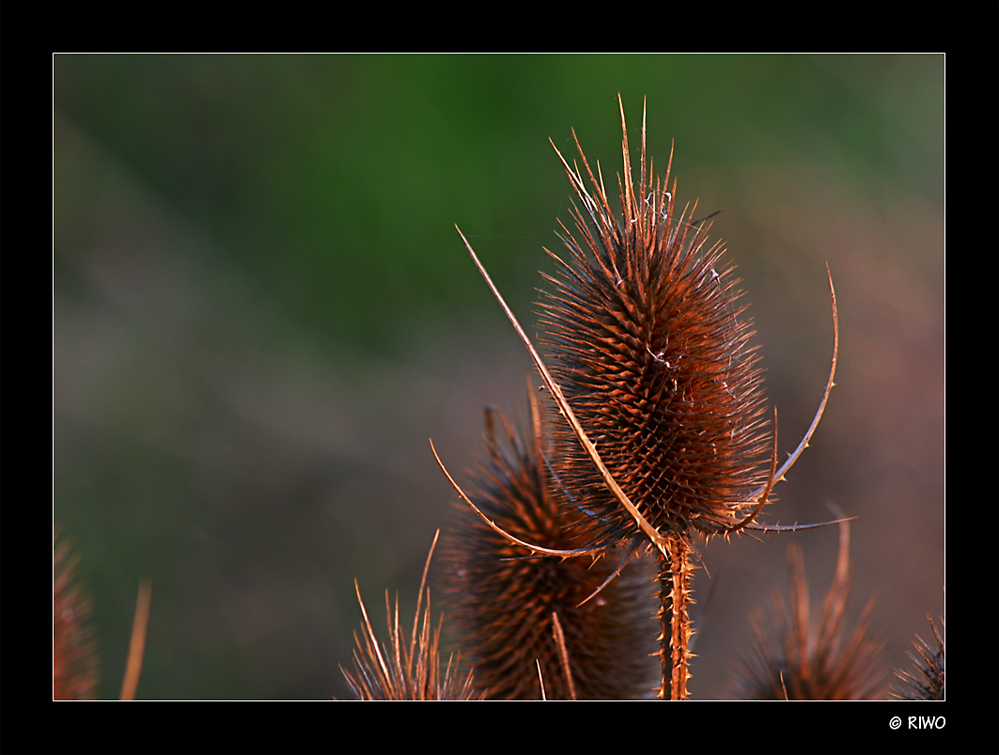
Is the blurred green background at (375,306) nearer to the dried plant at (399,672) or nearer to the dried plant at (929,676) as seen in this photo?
the dried plant at (929,676)

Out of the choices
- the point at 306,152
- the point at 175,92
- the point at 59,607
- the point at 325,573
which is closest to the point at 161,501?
the point at 325,573

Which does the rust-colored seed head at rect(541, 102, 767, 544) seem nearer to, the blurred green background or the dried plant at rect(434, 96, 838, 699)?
the dried plant at rect(434, 96, 838, 699)

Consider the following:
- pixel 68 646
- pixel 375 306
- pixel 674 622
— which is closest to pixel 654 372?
pixel 674 622

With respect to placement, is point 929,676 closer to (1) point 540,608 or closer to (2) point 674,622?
(2) point 674,622

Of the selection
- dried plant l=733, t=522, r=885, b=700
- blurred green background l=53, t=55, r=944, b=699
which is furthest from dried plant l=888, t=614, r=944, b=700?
blurred green background l=53, t=55, r=944, b=699

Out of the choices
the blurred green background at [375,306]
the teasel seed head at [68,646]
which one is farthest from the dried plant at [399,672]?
the blurred green background at [375,306]

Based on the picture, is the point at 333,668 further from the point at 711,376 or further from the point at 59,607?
the point at 711,376

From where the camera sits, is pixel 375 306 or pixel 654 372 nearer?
pixel 654 372

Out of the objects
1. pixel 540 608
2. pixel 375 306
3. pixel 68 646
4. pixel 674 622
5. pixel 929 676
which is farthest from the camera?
pixel 375 306
